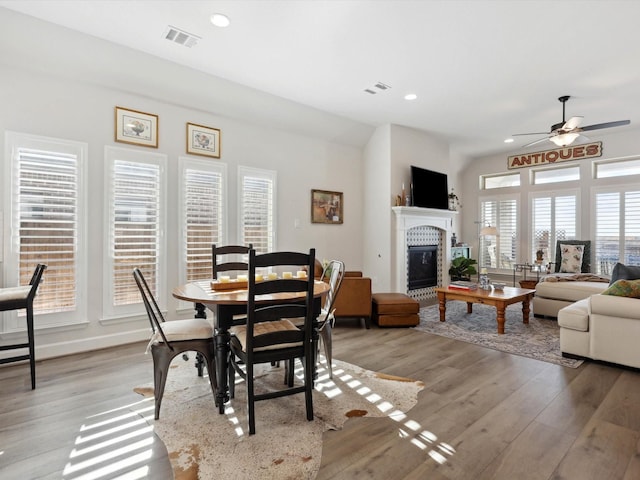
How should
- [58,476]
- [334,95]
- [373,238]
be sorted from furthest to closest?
[373,238] < [334,95] < [58,476]

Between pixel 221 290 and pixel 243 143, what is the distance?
299cm

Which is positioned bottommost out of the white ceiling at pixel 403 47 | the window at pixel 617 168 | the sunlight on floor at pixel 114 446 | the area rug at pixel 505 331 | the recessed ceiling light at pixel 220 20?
the sunlight on floor at pixel 114 446

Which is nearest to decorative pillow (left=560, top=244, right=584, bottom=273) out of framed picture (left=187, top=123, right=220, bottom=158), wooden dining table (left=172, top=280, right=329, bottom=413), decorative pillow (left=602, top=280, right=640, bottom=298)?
decorative pillow (left=602, top=280, right=640, bottom=298)

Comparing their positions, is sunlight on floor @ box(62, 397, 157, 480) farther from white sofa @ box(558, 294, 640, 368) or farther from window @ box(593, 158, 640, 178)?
window @ box(593, 158, 640, 178)

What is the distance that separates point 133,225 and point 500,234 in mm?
7728

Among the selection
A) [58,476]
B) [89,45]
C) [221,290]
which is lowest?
[58,476]

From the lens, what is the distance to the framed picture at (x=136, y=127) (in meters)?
4.01

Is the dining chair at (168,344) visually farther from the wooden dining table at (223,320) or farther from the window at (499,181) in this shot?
the window at (499,181)

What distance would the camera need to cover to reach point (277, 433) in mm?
2191

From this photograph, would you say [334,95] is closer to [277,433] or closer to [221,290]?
[221,290]

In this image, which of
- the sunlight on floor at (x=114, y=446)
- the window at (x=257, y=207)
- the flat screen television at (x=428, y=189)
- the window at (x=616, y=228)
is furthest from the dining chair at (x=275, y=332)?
the window at (x=616, y=228)

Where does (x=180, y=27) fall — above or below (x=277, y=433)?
above

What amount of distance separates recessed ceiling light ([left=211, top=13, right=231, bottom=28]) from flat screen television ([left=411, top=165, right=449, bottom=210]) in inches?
165

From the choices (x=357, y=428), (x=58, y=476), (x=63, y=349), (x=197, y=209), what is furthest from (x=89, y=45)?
(x=357, y=428)
